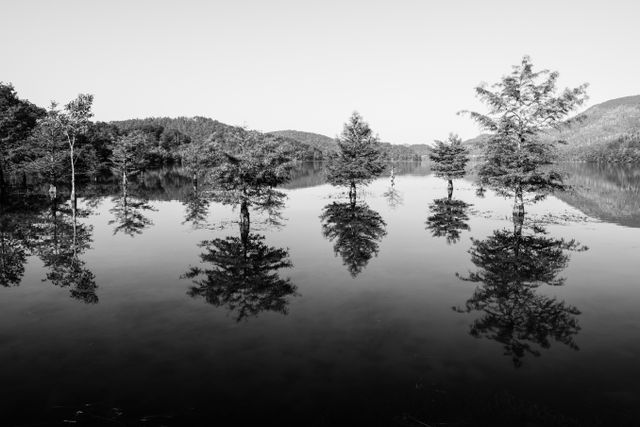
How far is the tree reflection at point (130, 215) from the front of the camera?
3410 centimetres

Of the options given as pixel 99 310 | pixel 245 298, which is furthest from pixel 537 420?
pixel 99 310

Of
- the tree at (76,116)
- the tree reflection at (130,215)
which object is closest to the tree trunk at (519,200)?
the tree reflection at (130,215)

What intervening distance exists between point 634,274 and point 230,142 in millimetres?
27499

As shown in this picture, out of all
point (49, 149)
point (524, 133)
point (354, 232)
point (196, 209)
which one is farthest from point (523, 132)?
point (49, 149)

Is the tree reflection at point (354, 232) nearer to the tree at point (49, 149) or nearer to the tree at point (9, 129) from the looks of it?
the tree at point (49, 149)

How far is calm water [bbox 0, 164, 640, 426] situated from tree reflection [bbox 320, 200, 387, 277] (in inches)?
12.9

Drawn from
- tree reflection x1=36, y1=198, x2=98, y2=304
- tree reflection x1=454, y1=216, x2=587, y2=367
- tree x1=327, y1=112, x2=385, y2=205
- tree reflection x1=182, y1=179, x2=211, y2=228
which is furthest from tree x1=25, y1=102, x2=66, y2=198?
tree reflection x1=454, y1=216, x2=587, y2=367

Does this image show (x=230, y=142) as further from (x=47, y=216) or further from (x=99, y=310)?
(x=47, y=216)

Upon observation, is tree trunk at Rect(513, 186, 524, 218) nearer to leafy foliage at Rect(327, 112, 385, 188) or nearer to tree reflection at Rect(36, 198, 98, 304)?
leafy foliage at Rect(327, 112, 385, 188)

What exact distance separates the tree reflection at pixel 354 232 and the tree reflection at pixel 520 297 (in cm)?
651

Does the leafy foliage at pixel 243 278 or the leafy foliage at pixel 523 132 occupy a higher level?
the leafy foliage at pixel 523 132

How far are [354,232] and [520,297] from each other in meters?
16.9

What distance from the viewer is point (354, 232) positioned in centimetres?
3325

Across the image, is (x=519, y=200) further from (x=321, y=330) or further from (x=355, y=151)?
(x=321, y=330)
